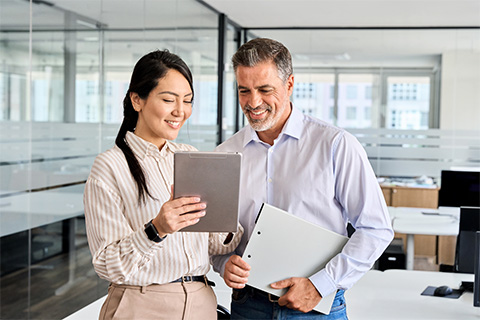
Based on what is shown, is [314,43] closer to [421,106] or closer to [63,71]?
[421,106]

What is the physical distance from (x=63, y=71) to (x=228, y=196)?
9.22 feet

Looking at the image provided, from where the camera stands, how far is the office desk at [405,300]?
303 cm

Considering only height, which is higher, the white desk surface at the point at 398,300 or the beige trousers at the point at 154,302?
the beige trousers at the point at 154,302

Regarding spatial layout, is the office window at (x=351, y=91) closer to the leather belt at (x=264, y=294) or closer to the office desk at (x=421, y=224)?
the office desk at (x=421, y=224)

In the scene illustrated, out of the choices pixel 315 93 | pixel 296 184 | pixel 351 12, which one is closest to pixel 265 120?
pixel 296 184

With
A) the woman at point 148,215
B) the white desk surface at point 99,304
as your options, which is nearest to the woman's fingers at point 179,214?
the woman at point 148,215

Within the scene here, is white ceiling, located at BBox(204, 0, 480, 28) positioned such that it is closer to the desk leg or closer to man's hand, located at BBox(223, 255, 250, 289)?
the desk leg

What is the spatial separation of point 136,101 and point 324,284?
797 mm

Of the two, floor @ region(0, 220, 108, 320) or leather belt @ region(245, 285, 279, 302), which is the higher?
leather belt @ region(245, 285, 279, 302)

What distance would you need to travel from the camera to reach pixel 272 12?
7566mm

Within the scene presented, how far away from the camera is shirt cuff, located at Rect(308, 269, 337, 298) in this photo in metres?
1.89

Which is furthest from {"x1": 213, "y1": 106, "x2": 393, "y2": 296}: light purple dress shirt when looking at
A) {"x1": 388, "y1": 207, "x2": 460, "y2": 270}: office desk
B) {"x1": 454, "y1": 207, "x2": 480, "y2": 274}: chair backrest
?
{"x1": 388, "y1": 207, "x2": 460, "y2": 270}: office desk

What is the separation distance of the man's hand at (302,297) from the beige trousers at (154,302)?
12.0 inches

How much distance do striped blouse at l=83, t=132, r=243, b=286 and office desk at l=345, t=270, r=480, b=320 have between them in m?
1.50
